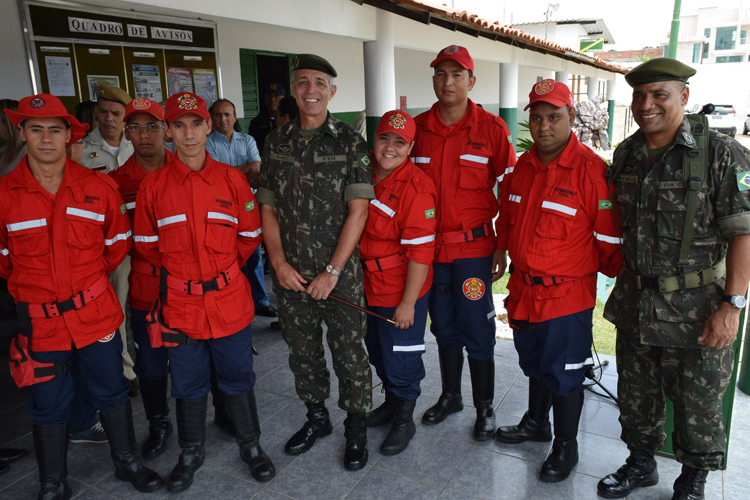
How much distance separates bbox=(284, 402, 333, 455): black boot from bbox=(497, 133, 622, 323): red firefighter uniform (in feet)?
4.14

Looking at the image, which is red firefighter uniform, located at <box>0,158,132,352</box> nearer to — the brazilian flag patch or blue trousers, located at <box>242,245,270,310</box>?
blue trousers, located at <box>242,245,270,310</box>

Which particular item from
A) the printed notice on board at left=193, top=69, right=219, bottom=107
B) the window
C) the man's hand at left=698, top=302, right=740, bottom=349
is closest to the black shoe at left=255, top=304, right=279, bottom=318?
the printed notice on board at left=193, top=69, right=219, bottom=107

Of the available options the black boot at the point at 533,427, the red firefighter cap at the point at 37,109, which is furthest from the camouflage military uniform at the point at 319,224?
the red firefighter cap at the point at 37,109

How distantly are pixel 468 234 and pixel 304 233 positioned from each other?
0.89 m

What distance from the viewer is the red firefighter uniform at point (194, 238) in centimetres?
254

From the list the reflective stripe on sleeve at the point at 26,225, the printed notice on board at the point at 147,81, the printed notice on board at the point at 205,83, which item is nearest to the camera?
the reflective stripe on sleeve at the point at 26,225

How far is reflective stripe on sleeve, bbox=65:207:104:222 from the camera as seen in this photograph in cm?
245

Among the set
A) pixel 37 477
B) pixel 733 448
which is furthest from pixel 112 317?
pixel 733 448

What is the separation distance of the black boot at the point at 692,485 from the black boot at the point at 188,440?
2.27 m

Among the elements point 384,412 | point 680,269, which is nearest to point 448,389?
point 384,412

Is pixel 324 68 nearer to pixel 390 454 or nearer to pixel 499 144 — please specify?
pixel 499 144

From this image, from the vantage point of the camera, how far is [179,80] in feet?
19.0

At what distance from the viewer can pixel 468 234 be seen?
294 centimetres

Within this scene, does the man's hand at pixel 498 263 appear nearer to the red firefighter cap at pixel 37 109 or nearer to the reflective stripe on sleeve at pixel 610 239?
the reflective stripe on sleeve at pixel 610 239
